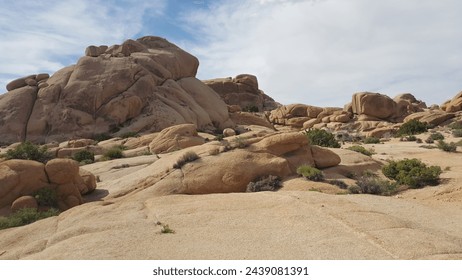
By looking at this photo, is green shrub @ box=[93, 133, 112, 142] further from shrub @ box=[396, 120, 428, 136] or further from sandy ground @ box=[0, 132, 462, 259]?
shrub @ box=[396, 120, 428, 136]

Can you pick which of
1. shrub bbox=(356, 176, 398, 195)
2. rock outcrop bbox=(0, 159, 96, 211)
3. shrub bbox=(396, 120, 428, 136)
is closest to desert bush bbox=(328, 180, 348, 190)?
shrub bbox=(356, 176, 398, 195)

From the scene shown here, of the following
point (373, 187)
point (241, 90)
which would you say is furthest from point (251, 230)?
point (241, 90)

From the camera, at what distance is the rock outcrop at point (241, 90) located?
65.2 meters

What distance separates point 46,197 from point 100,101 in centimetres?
2588

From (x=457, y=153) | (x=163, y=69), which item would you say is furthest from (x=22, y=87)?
(x=457, y=153)

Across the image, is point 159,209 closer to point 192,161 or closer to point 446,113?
point 192,161

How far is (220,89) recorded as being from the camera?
6606cm

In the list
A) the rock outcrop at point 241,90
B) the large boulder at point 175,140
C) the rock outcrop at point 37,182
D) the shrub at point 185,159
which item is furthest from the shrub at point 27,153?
the rock outcrop at point 241,90

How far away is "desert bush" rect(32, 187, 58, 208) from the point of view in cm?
1322

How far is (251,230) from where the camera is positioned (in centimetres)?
766

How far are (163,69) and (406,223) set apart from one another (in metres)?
38.7

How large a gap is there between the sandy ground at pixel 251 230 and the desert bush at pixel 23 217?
130 cm

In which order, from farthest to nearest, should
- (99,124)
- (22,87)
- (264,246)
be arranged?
(22,87) → (99,124) → (264,246)

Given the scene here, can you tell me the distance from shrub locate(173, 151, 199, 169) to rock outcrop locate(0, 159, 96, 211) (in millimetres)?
3748
